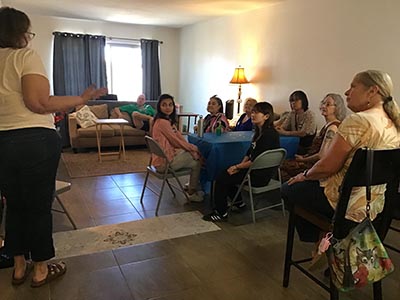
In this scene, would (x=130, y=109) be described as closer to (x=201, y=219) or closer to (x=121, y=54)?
(x=121, y=54)

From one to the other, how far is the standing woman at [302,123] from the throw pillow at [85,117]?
3.31 metres

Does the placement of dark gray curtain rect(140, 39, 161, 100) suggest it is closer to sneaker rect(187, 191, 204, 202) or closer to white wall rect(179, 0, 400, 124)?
white wall rect(179, 0, 400, 124)

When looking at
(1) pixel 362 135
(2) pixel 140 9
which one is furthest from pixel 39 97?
(2) pixel 140 9

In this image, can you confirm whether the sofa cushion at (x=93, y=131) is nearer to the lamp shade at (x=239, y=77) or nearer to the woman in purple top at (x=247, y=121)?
the lamp shade at (x=239, y=77)

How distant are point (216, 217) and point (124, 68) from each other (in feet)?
18.2

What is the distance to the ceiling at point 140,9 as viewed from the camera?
509cm

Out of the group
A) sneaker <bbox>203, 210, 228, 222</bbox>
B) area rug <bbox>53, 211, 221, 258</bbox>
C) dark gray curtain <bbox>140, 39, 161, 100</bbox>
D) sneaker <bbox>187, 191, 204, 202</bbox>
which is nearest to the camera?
area rug <bbox>53, 211, 221, 258</bbox>

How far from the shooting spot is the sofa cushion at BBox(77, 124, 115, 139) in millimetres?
5586

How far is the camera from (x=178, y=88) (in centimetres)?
824

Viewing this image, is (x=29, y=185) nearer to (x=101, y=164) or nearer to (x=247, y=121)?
(x=247, y=121)

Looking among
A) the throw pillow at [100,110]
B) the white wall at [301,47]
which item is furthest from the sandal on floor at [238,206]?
the throw pillow at [100,110]

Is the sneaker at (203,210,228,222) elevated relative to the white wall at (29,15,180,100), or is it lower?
lower

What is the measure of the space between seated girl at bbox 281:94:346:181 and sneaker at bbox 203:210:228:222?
0.90m

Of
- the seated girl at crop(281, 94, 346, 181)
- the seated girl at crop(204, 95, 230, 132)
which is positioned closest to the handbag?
the seated girl at crop(281, 94, 346, 181)
